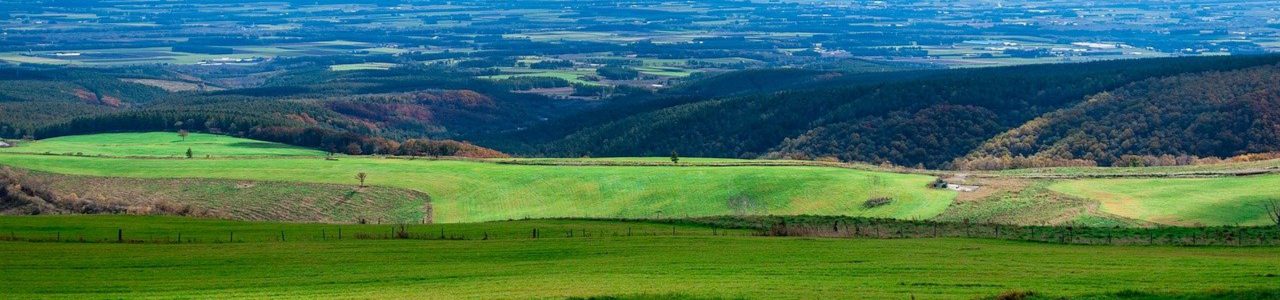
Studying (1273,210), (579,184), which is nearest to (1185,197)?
(1273,210)

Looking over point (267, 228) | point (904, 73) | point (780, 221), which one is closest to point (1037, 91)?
point (904, 73)

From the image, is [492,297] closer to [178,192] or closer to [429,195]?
[429,195]

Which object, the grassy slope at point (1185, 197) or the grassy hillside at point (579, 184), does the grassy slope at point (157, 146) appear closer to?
the grassy hillside at point (579, 184)

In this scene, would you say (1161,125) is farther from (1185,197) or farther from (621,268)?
(621,268)

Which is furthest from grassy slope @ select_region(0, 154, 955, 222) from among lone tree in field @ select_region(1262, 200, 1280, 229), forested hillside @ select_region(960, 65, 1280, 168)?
forested hillside @ select_region(960, 65, 1280, 168)

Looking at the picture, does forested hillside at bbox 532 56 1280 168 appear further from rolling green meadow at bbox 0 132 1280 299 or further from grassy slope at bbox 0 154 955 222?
grassy slope at bbox 0 154 955 222
